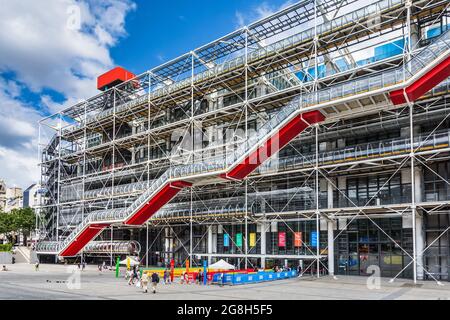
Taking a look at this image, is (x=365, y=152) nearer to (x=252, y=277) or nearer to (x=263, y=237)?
(x=252, y=277)

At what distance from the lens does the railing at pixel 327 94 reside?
75.1 feet

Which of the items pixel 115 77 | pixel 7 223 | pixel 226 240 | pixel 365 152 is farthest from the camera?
pixel 7 223

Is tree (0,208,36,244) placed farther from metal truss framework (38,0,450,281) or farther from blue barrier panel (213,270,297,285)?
blue barrier panel (213,270,297,285)

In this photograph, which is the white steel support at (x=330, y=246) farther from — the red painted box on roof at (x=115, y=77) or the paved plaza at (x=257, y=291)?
the red painted box on roof at (x=115, y=77)

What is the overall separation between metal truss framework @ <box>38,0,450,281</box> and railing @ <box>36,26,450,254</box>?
0.25 m

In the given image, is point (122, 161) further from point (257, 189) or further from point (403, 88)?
point (403, 88)

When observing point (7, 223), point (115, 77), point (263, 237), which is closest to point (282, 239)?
point (263, 237)

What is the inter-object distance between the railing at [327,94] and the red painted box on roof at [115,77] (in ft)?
70.6

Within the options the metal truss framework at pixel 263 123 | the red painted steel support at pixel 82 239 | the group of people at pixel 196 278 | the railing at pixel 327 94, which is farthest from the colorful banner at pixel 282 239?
the red painted steel support at pixel 82 239

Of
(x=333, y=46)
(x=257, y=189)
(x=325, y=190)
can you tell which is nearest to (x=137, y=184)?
(x=257, y=189)

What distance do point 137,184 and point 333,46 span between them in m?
20.0

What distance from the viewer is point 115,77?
52.2m

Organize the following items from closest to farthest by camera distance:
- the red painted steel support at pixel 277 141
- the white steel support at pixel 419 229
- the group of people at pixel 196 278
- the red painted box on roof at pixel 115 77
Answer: the white steel support at pixel 419 229 < the group of people at pixel 196 278 < the red painted steel support at pixel 277 141 < the red painted box on roof at pixel 115 77

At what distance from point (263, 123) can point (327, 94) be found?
858 cm
